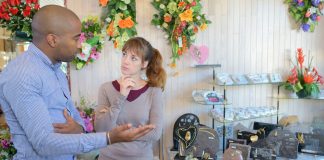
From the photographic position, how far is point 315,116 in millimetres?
2766

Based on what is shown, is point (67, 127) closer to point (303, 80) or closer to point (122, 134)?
point (122, 134)

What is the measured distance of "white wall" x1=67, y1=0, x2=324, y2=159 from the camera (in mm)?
2701

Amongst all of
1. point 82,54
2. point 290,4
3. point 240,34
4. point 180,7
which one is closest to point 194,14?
point 180,7

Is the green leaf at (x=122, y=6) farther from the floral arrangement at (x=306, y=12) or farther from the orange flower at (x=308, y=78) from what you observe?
the orange flower at (x=308, y=78)

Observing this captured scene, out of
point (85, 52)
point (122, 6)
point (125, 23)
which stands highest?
point (122, 6)

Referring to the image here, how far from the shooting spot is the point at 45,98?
1.01 m

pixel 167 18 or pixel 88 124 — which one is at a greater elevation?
pixel 167 18

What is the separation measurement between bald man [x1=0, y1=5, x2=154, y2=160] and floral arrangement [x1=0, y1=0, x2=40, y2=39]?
1.58 meters

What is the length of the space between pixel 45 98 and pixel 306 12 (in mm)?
2441

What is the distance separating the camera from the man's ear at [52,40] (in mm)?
1014

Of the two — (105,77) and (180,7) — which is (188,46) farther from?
(105,77)

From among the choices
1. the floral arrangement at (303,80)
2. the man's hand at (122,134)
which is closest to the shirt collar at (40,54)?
the man's hand at (122,134)

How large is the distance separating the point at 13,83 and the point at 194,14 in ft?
6.37

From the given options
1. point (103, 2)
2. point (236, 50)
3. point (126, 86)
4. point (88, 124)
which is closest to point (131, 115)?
point (126, 86)
